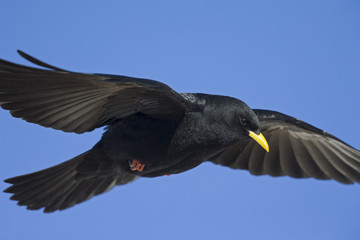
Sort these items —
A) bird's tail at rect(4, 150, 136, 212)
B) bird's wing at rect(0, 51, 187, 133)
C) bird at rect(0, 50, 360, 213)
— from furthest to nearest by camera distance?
bird's tail at rect(4, 150, 136, 212)
bird at rect(0, 50, 360, 213)
bird's wing at rect(0, 51, 187, 133)

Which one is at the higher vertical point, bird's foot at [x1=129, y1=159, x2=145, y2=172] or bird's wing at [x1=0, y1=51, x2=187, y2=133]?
bird's wing at [x1=0, y1=51, x2=187, y2=133]

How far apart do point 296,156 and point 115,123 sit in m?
3.41

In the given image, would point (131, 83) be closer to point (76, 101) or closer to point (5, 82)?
point (76, 101)

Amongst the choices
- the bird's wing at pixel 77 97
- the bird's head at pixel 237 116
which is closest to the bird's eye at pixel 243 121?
the bird's head at pixel 237 116

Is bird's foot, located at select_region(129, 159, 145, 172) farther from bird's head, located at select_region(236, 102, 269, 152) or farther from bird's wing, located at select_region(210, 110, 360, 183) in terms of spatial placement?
bird's wing, located at select_region(210, 110, 360, 183)

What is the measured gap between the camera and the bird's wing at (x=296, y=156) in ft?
27.0

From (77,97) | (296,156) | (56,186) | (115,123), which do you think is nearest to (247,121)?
(115,123)

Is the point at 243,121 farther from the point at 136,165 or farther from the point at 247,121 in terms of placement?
the point at 136,165

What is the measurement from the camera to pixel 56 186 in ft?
24.0

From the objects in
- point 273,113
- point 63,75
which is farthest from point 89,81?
point 273,113

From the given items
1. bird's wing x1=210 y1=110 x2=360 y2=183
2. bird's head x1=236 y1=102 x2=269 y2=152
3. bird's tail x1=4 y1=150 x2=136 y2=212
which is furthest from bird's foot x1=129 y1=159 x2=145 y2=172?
bird's wing x1=210 y1=110 x2=360 y2=183

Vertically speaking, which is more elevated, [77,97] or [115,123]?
[77,97]

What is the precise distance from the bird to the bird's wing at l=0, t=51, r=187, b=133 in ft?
0.03

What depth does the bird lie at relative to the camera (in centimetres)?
582
